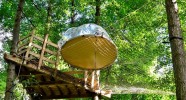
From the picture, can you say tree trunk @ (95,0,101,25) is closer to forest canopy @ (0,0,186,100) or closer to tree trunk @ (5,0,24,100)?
forest canopy @ (0,0,186,100)

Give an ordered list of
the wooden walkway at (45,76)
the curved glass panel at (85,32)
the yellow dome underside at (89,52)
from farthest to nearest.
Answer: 1. the yellow dome underside at (89,52)
2. the wooden walkway at (45,76)
3. the curved glass panel at (85,32)

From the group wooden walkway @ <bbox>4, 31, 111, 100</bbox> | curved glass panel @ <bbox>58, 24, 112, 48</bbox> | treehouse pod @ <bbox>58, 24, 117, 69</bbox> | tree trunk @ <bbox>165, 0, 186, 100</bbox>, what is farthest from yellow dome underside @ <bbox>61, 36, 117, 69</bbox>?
tree trunk @ <bbox>165, 0, 186, 100</bbox>

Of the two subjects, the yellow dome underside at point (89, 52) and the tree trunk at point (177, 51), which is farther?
the yellow dome underside at point (89, 52)

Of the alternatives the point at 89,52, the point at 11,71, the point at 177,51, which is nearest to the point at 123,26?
Answer: the point at 89,52

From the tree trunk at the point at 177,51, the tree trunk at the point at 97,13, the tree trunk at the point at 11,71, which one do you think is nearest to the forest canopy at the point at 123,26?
the tree trunk at the point at 97,13

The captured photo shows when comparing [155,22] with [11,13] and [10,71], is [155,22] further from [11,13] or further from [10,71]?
[10,71]

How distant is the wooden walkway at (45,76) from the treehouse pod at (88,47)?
1.05 ft

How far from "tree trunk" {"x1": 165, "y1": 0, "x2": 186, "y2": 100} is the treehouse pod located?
303 cm

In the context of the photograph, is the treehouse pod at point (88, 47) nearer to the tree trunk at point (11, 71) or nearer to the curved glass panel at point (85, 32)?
the curved glass panel at point (85, 32)

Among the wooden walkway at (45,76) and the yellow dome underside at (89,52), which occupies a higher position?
the yellow dome underside at (89,52)

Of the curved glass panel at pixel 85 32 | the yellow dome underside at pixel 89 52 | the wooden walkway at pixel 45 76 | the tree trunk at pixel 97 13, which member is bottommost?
the wooden walkway at pixel 45 76

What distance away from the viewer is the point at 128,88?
9.54m

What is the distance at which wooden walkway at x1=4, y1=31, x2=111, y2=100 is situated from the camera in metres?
8.76

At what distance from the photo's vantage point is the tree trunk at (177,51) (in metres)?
5.13
